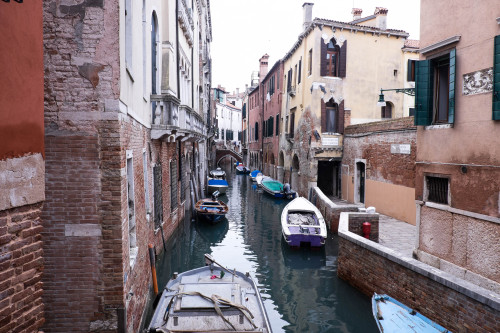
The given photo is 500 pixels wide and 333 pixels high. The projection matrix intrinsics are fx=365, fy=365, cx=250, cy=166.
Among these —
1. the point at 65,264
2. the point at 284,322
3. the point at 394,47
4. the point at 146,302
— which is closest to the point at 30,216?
the point at 65,264

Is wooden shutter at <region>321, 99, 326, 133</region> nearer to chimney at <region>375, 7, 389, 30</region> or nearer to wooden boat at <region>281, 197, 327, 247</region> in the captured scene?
wooden boat at <region>281, 197, 327, 247</region>

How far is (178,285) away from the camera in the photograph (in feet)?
19.8

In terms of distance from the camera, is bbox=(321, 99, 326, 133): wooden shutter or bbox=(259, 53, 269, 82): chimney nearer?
bbox=(321, 99, 326, 133): wooden shutter

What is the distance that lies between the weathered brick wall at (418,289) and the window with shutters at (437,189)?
5.64 ft

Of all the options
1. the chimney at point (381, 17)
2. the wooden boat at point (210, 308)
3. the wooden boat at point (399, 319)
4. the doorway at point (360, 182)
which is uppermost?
the chimney at point (381, 17)

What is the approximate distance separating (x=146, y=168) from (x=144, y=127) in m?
0.85

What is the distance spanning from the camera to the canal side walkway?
9062 mm

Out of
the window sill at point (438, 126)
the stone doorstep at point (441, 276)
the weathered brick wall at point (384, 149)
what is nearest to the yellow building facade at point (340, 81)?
the weathered brick wall at point (384, 149)

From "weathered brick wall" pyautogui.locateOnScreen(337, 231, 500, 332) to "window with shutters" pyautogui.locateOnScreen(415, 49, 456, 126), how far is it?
9.67 ft

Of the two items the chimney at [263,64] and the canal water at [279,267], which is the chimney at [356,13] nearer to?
the canal water at [279,267]

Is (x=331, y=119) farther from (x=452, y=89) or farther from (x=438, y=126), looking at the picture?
(x=452, y=89)

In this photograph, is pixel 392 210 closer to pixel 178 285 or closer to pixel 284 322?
pixel 284 322

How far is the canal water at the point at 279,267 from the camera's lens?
7078mm

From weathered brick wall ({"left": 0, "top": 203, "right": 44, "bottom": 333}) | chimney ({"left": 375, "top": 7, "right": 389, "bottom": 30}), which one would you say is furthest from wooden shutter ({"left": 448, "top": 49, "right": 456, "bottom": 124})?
chimney ({"left": 375, "top": 7, "right": 389, "bottom": 30})
